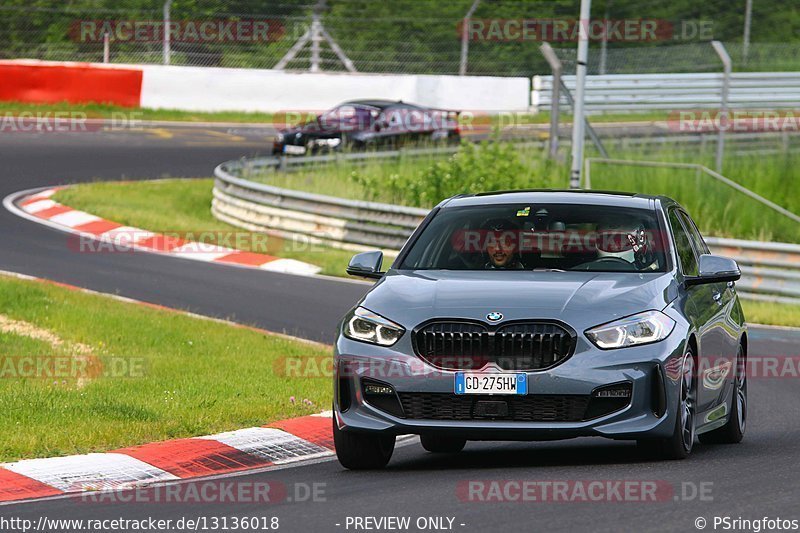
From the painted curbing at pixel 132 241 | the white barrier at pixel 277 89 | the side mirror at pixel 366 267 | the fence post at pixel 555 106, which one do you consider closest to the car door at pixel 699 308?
the side mirror at pixel 366 267

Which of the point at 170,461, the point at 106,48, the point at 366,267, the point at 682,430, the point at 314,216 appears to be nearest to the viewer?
the point at 682,430

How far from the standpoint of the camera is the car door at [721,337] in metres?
9.34

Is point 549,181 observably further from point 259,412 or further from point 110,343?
point 259,412

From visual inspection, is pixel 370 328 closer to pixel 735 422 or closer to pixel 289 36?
pixel 735 422

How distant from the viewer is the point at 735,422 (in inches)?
396

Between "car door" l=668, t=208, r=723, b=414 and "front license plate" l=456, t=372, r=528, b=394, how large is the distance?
1.13 meters

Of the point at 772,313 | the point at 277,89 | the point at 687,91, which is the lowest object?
the point at 772,313

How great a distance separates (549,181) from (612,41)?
30.9 meters

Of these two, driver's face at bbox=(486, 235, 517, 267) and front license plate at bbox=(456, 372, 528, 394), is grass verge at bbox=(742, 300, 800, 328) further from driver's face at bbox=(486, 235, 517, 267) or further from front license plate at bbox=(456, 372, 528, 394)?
front license plate at bbox=(456, 372, 528, 394)

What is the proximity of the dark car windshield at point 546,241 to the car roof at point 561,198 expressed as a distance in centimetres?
7

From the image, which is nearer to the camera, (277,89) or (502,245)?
(502,245)

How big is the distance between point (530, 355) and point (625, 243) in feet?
4.94

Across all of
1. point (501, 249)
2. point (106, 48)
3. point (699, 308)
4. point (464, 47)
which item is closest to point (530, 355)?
point (501, 249)

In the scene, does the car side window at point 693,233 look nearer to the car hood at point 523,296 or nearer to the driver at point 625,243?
the driver at point 625,243
